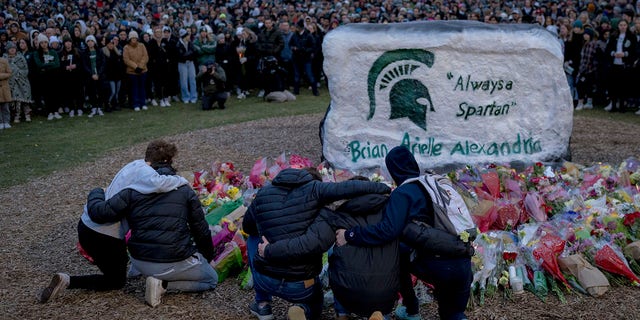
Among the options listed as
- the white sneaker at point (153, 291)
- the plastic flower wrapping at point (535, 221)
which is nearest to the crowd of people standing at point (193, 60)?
the plastic flower wrapping at point (535, 221)

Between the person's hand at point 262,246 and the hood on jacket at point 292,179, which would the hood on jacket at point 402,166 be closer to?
the hood on jacket at point 292,179

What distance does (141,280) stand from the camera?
20.6 feet

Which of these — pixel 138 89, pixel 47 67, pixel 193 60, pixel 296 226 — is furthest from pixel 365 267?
pixel 193 60

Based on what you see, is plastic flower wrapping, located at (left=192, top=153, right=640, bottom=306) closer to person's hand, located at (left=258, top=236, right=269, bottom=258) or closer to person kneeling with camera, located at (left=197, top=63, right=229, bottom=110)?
person's hand, located at (left=258, top=236, right=269, bottom=258)

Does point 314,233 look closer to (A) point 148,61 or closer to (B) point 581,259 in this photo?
(B) point 581,259

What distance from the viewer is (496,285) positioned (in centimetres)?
582

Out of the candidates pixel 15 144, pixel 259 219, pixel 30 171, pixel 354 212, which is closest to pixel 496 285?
pixel 354 212

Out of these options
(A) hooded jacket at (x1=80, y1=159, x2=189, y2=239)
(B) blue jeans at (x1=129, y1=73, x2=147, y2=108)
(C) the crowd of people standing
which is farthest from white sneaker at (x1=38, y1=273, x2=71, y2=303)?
(B) blue jeans at (x1=129, y1=73, x2=147, y2=108)

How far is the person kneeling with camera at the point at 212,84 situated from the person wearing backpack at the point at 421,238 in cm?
1094

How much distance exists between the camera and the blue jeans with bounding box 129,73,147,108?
1573 cm

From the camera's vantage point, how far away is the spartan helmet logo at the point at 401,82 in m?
8.72

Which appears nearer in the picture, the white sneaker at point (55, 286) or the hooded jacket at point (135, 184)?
the hooded jacket at point (135, 184)

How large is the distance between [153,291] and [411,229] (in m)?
2.26

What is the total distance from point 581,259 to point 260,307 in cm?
276
